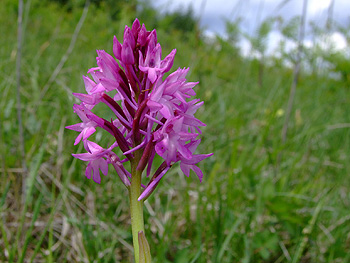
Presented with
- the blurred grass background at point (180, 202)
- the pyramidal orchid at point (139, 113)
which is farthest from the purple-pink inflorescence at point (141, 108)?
the blurred grass background at point (180, 202)

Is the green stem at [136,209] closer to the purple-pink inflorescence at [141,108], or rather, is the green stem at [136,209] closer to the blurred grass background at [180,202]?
the purple-pink inflorescence at [141,108]

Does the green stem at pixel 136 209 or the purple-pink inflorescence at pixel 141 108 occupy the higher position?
the purple-pink inflorescence at pixel 141 108

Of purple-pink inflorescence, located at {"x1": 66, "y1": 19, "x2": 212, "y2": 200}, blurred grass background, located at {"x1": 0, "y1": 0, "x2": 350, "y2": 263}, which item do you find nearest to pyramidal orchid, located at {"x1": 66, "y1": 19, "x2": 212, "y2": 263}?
purple-pink inflorescence, located at {"x1": 66, "y1": 19, "x2": 212, "y2": 200}

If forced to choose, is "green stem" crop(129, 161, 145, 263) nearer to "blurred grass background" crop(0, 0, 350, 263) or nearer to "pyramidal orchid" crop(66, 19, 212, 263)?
"pyramidal orchid" crop(66, 19, 212, 263)

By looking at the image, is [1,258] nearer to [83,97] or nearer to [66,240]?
[66,240]

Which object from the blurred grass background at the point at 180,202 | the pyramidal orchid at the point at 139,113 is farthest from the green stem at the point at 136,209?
the blurred grass background at the point at 180,202

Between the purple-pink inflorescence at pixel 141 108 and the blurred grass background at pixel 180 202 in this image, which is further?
the blurred grass background at pixel 180 202

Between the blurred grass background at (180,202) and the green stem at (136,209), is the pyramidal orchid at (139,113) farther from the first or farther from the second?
the blurred grass background at (180,202)

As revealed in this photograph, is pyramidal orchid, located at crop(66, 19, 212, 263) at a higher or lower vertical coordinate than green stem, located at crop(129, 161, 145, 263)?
higher
